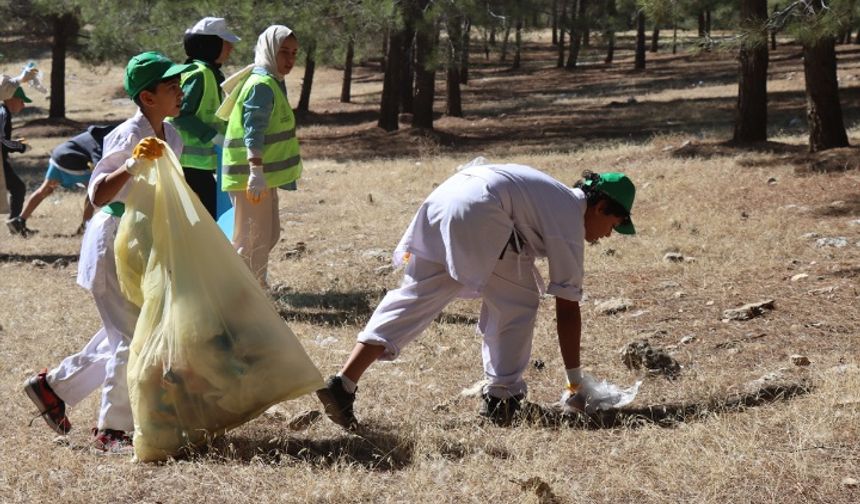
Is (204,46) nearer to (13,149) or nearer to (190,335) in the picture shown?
(190,335)

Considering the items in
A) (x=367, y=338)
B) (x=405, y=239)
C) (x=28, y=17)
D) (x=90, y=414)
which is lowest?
(x=90, y=414)

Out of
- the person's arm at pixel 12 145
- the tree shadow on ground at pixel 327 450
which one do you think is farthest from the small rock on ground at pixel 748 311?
the person's arm at pixel 12 145

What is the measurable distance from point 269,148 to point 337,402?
2.65 m

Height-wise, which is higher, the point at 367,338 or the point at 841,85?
the point at 841,85

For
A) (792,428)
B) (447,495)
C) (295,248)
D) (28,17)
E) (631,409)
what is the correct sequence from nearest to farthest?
(447,495) < (792,428) < (631,409) < (295,248) < (28,17)

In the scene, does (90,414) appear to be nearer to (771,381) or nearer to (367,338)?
(367,338)

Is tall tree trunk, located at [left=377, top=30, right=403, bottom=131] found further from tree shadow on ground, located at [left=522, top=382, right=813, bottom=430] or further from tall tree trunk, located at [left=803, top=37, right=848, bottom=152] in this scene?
tree shadow on ground, located at [left=522, top=382, right=813, bottom=430]

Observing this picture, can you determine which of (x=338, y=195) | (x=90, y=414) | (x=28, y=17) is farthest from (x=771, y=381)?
(x=28, y=17)

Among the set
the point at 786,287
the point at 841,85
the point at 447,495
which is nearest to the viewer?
the point at 447,495

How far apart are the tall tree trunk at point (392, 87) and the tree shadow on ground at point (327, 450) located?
604 inches

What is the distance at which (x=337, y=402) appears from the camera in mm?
4102

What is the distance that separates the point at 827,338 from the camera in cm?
552

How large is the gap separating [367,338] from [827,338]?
2.57m

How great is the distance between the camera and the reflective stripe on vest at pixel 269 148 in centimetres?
635
